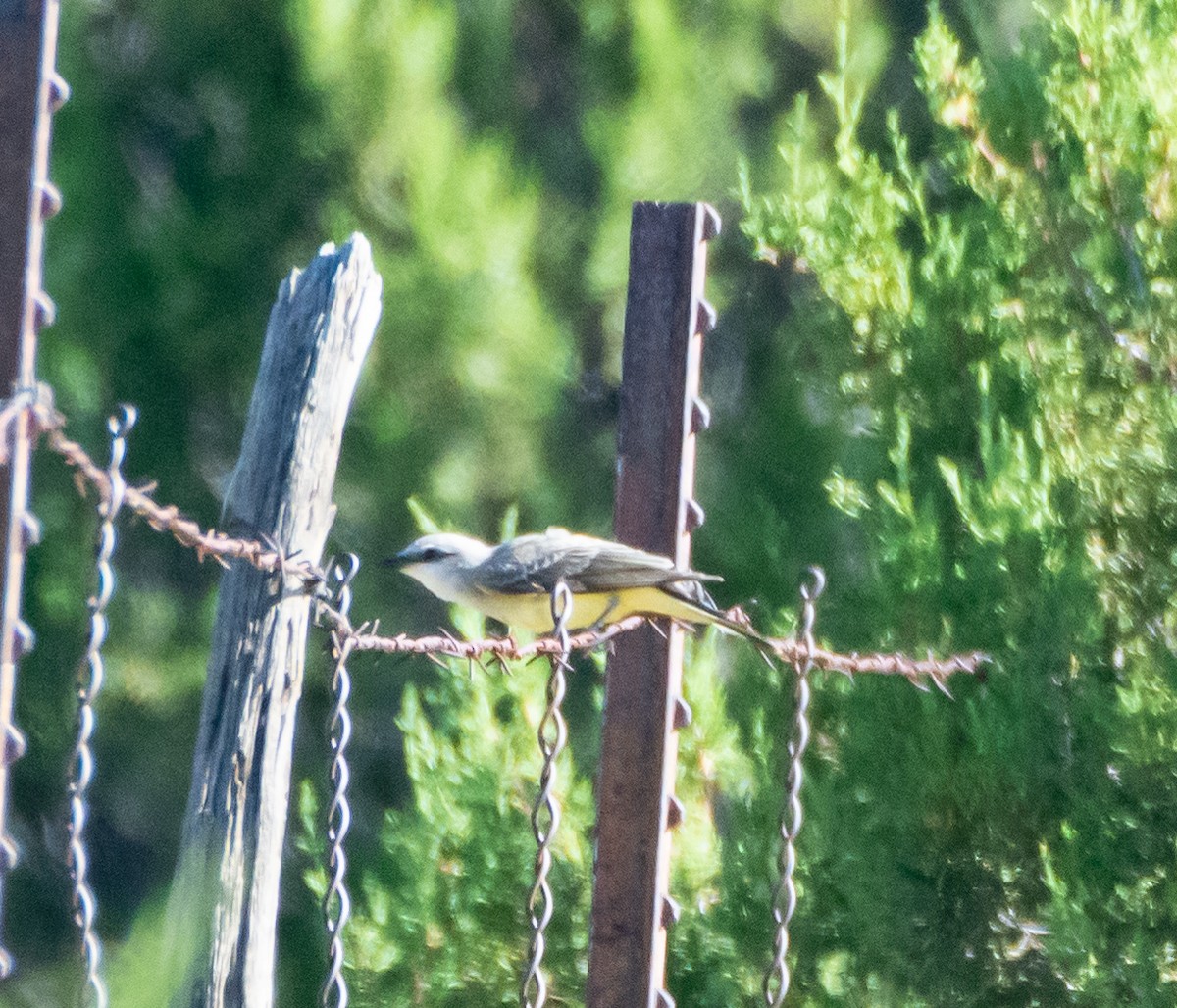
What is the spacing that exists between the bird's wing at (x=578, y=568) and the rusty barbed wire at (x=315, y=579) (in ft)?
0.42

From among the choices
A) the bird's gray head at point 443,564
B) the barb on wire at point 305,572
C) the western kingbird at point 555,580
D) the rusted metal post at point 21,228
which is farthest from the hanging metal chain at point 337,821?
the bird's gray head at point 443,564

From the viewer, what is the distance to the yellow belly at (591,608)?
295 centimetres

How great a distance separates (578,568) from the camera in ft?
10.4

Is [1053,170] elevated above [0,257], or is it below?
above

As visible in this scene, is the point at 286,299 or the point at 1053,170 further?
the point at 1053,170

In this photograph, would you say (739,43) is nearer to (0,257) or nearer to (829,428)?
(829,428)

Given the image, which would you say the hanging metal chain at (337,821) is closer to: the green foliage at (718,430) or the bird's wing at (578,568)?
the bird's wing at (578,568)

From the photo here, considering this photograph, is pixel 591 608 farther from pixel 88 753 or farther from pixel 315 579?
pixel 88 753

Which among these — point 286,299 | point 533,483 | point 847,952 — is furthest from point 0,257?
point 533,483

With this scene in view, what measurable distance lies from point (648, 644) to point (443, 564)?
0.91 m

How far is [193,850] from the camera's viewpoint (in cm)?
227

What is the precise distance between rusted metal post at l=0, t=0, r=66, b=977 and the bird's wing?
3.95 feet

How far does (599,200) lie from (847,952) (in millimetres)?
2517

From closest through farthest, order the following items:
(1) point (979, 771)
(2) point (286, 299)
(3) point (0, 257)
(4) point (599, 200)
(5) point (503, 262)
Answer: (3) point (0, 257) → (2) point (286, 299) → (1) point (979, 771) → (5) point (503, 262) → (4) point (599, 200)
